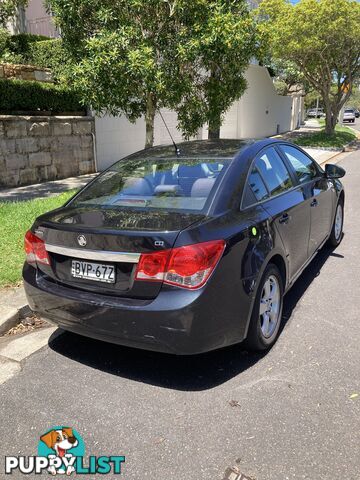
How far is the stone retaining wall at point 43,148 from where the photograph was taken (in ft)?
30.2

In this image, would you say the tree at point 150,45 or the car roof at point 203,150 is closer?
the car roof at point 203,150

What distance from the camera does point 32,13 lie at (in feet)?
53.7

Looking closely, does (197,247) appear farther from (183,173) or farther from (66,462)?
(66,462)

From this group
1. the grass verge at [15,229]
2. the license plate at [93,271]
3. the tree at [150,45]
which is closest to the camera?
the license plate at [93,271]

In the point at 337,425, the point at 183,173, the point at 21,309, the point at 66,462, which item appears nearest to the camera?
the point at 66,462

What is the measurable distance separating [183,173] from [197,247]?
1015 mm

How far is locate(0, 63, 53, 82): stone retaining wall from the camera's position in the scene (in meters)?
10.0

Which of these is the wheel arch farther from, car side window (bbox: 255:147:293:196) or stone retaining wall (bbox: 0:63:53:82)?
stone retaining wall (bbox: 0:63:53:82)

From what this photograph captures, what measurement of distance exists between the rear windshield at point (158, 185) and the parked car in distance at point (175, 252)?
1cm

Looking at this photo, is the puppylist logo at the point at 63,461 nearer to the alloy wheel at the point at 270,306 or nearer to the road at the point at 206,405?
the road at the point at 206,405

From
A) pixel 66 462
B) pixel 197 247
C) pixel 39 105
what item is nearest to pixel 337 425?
pixel 197 247

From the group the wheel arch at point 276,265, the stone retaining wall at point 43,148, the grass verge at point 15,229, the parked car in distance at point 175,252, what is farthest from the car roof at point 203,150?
the stone retaining wall at point 43,148

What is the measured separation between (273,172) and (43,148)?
7446 mm

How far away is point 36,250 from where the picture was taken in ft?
10.5
